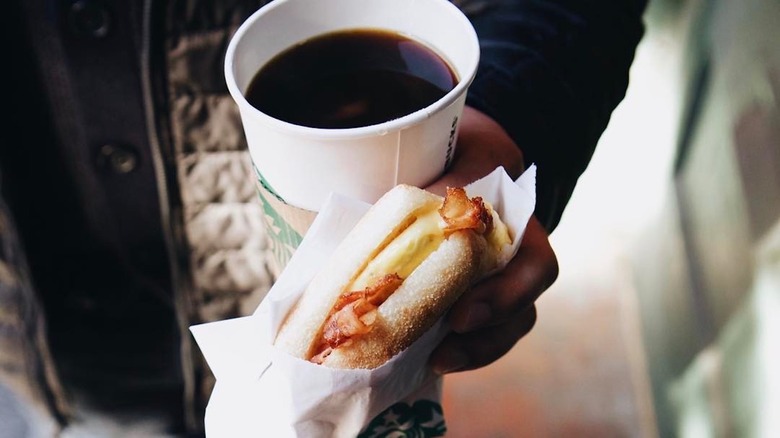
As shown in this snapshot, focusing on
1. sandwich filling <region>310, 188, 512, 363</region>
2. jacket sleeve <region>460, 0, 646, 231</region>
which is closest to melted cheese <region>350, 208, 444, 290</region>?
sandwich filling <region>310, 188, 512, 363</region>

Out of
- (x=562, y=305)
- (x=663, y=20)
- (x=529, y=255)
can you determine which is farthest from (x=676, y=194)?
(x=529, y=255)

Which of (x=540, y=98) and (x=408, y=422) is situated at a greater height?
(x=540, y=98)

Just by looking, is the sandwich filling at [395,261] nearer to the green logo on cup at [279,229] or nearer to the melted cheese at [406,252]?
the melted cheese at [406,252]

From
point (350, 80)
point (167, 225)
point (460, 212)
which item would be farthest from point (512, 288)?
point (167, 225)

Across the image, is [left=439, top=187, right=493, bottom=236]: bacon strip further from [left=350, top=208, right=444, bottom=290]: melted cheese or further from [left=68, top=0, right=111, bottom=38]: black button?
[left=68, top=0, right=111, bottom=38]: black button

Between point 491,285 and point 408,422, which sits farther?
point 408,422

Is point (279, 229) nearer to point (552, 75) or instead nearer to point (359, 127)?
point (359, 127)
